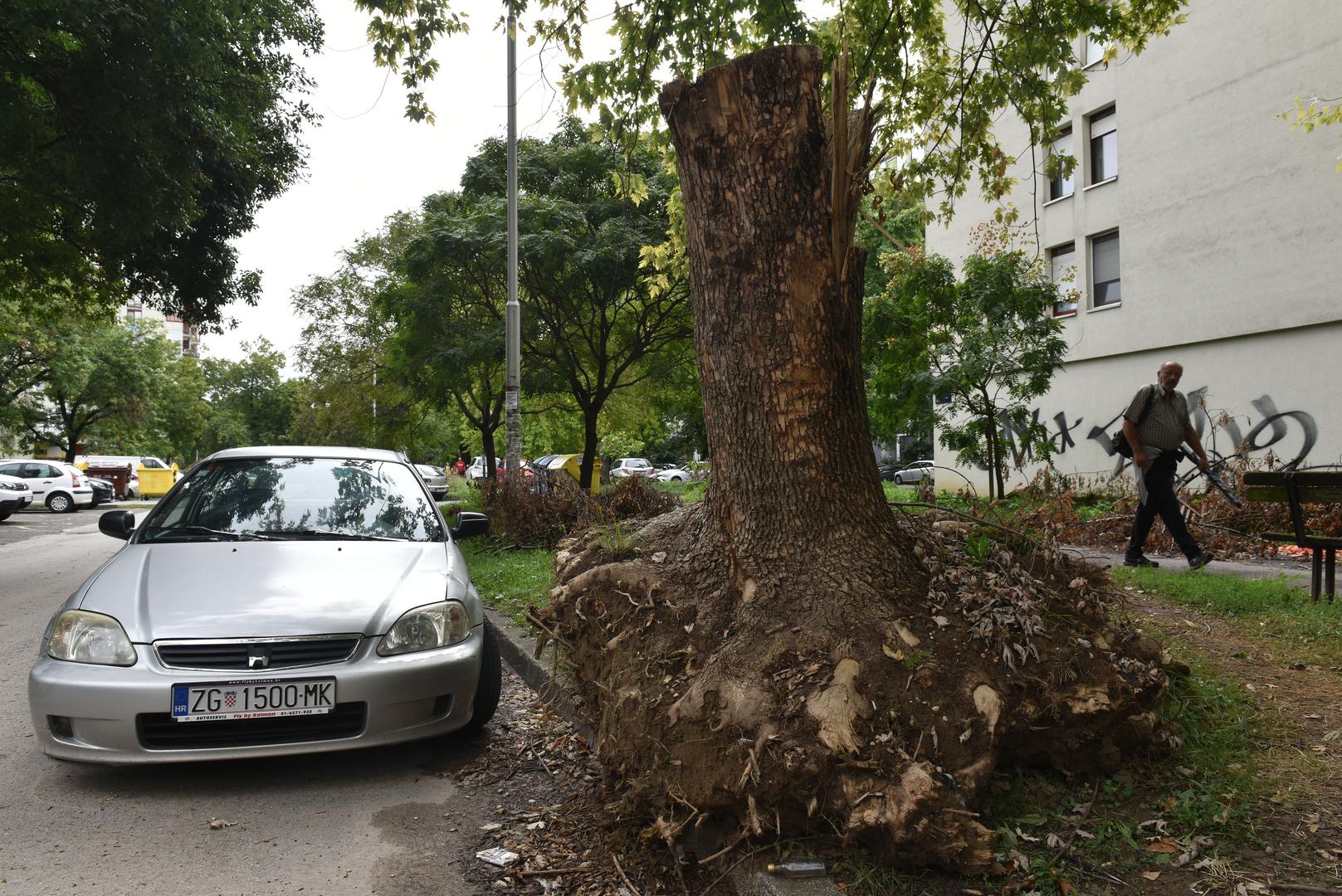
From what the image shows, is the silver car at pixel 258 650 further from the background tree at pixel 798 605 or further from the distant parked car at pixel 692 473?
the distant parked car at pixel 692 473

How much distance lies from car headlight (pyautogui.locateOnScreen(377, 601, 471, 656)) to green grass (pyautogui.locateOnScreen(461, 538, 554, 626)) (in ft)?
5.54

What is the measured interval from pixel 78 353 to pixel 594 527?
4135cm

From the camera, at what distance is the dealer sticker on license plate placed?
357cm

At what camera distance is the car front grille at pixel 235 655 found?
3646mm

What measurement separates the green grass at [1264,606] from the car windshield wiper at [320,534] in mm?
4850

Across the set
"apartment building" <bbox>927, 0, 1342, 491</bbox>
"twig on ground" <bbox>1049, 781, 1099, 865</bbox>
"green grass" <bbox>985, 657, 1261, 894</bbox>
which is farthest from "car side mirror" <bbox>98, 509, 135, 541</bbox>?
"apartment building" <bbox>927, 0, 1342, 491</bbox>

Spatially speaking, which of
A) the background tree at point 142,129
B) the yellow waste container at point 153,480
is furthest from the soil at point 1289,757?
the yellow waste container at point 153,480

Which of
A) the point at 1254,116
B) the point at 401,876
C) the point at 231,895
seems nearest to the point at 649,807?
the point at 401,876

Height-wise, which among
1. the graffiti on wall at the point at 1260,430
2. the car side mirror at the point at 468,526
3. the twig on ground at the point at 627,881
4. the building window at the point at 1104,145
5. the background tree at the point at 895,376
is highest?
the building window at the point at 1104,145

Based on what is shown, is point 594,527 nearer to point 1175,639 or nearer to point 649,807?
point 649,807

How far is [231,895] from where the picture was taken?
2.88 meters

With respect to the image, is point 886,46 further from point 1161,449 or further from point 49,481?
point 49,481

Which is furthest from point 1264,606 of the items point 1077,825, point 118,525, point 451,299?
point 451,299

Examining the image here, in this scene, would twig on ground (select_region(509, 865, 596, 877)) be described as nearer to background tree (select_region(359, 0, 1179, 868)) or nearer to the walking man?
background tree (select_region(359, 0, 1179, 868))
